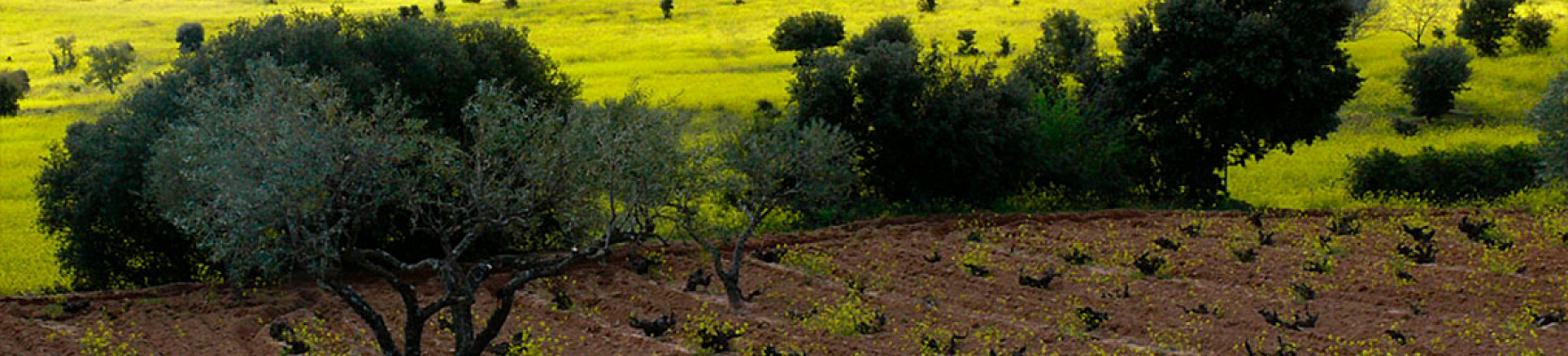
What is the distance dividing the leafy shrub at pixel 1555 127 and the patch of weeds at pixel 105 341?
36477 mm

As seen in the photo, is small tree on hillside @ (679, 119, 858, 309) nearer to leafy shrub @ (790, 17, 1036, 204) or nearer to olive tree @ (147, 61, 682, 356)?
olive tree @ (147, 61, 682, 356)

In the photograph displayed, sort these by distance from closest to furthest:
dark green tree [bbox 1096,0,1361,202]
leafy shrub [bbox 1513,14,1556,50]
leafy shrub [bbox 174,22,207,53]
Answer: dark green tree [bbox 1096,0,1361,202]
leafy shrub [bbox 1513,14,1556,50]
leafy shrub [bbox 174,22,207,53]

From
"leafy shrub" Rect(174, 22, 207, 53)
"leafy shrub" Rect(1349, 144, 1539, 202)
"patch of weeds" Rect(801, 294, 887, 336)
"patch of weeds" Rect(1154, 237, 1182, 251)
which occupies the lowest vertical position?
"leafy shrub" Rect(1349, 144, 1539, 202)

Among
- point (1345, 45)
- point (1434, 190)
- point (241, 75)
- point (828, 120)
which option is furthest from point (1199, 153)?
point (1345, 45)

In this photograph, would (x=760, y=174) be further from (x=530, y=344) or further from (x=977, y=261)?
(x=977, y=261)

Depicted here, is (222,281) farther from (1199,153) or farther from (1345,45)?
(1345,45)

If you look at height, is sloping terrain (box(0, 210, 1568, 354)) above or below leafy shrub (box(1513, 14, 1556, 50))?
below

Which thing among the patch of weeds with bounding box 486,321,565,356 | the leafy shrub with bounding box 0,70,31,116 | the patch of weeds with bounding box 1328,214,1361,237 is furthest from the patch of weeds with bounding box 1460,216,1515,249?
the leafy shrub with bounding box 0,70,31,116

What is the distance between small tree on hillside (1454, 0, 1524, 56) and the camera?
225ft

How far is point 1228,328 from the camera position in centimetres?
2431

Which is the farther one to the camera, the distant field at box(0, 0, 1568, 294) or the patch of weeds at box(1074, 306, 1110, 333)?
the distant field at box(0, 0, 1568, 294)

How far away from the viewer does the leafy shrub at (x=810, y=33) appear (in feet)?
249

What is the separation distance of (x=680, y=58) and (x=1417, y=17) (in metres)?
44.1

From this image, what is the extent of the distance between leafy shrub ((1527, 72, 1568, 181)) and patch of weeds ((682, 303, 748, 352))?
2558 cm
